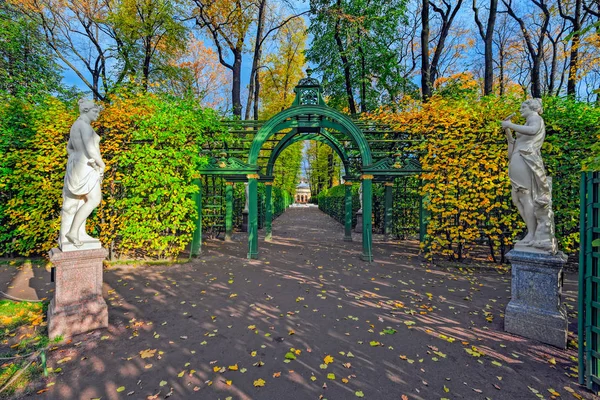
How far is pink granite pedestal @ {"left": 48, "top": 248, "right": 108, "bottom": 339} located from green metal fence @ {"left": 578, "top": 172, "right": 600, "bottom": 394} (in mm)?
5727

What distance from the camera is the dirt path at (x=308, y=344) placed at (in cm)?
260

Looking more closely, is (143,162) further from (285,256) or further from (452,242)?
(452,242)

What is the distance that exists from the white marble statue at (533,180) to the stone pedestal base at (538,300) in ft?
0.71

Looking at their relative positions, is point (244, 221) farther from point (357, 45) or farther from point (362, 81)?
point (357, 45)

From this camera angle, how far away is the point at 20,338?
11.2 ft

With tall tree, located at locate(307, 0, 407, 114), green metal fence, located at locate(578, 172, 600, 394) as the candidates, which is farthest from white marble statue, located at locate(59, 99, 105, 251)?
tall tree, located at locate(307, 0, 407, 114)

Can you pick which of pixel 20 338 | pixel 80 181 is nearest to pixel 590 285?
pixel 80 181

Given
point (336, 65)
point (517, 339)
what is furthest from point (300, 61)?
point (517, 339)

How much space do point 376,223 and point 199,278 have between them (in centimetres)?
893

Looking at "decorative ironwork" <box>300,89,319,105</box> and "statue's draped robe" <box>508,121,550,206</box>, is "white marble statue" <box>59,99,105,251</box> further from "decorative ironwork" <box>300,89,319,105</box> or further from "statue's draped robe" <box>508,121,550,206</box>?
"statue's draped robe" <box>508,121,550,206</box>

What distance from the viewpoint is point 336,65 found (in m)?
14.3

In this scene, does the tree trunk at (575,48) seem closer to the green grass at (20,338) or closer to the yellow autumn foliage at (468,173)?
the yellow autumn foliage at (468,173)

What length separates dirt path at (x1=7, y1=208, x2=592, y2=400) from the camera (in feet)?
8.54

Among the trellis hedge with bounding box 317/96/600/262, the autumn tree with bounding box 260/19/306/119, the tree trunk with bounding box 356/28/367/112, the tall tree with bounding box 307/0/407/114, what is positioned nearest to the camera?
the trellis hedge with bounding box 317/96/600/262
